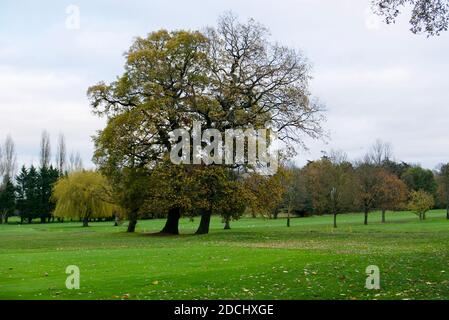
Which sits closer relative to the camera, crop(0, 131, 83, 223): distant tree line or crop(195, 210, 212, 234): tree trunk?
crop(195, 210, 212, 234): tree trunk

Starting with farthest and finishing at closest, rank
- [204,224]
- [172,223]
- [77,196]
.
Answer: [77,196] < [172,223] < [204,224]

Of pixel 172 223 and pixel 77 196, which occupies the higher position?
pixel 77 196

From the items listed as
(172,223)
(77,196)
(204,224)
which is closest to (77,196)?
(77,196)

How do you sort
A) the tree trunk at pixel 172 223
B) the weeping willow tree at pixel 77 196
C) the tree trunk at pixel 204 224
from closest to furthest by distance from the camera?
the tree trunk at pixel 204 224 → the tree trunk at pixel 172 223 → the weeping willow tree at pixel 77 196

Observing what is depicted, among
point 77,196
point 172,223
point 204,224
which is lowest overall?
point 172,223

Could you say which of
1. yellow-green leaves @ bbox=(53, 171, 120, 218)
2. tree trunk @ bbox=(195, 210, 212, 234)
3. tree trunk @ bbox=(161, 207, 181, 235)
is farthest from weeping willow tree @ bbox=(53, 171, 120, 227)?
tree trunk @ bbox=(195, 210, 212, 234)

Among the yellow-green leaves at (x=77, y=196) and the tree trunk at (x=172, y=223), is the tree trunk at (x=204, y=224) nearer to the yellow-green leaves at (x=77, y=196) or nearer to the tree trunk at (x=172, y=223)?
the tree trunk at (x=172, y=223)

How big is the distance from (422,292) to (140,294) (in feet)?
21.7

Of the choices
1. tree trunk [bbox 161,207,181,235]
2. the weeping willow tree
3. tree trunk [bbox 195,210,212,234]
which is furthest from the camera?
the weeping willow tree

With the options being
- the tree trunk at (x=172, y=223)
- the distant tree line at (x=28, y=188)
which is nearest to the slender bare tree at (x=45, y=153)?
the distant tree line at (x=28, y=188)

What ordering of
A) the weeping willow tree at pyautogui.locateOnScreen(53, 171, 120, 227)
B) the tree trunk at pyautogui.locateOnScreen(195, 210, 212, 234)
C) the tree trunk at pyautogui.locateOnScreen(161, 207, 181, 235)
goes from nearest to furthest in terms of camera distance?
the tree trunk at pyautogui.locateOnScreen(195, 210, 212, 234)
the tree trunk at pyautogui.locateOnScreen(161, 207, 181, 235)
the weeping willow tree at pyautogui.locateOnScreen(53, 171, 120, 227)

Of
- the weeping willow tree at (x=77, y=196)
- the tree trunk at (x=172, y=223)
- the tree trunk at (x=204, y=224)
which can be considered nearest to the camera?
the tree trunk at (x=204, y=224)

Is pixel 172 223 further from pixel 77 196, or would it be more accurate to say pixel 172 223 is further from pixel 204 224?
pixel 77 196

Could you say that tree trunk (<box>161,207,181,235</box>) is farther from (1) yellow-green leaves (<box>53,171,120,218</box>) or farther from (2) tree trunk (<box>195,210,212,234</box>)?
(1) yellow-green leaves (<box>53,171,120,218</box>)
